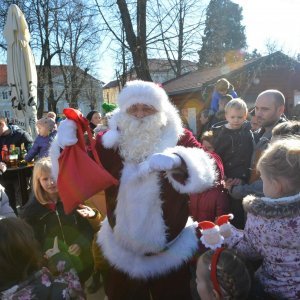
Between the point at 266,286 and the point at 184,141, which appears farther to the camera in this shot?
the point at 184,141

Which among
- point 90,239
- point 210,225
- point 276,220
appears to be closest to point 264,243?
point 276,220

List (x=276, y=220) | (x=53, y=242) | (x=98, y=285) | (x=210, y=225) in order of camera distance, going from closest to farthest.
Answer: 1. (x=276, y=220)
2. (x=210, y=225)
3. (x=53, y=242)
4. (x=98, y=285)

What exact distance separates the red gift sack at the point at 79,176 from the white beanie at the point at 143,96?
0.41m

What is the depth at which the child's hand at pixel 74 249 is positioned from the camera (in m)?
2.76

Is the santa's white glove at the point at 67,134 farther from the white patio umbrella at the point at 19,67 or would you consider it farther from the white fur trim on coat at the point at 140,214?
the white patio umbrella at the point at 19,67

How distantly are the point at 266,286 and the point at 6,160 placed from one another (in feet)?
14.7

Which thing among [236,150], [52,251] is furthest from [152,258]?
[236,150]

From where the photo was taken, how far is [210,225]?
188cm

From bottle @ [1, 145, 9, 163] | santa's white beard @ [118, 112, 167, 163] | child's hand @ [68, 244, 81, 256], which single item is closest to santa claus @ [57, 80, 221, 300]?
santa's white beard @ [118, 112, 167, 163]

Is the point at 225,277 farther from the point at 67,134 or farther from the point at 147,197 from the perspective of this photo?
the point at 67,134

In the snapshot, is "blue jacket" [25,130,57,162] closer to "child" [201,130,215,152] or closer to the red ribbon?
A: "child" [201,130,215,152]

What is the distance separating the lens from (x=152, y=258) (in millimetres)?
2348

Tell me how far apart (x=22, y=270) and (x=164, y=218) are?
1.02m

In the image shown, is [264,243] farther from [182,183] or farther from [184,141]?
[184,141]
